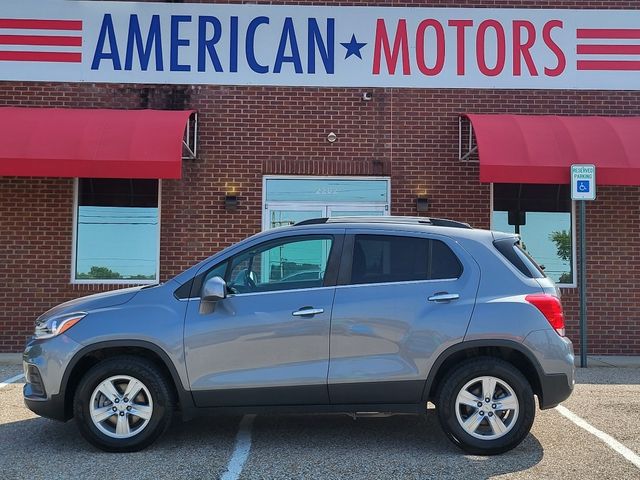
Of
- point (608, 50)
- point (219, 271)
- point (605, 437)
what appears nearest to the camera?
point (219, 271)

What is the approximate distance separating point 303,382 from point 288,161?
18.8 feet

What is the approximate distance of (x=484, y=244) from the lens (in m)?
4.96

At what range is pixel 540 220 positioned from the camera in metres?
10.0

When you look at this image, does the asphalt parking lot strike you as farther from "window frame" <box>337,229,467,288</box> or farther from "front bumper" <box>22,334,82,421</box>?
"window frame" <box>337,229,467,288</box>

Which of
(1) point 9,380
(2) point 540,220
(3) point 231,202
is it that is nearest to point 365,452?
(1) point 9,380

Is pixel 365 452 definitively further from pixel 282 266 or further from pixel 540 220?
pixel 540 220

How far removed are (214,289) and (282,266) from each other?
68 centimetres

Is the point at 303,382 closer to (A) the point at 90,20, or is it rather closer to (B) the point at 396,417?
(B) the point at 396,417

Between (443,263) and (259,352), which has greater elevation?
(443,263)

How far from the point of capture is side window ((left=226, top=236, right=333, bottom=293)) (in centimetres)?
488

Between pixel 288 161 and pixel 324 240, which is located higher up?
pixel 288 161

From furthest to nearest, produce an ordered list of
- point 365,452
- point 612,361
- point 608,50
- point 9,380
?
point 608,50, point 612,361, point 9,380, point 365,452

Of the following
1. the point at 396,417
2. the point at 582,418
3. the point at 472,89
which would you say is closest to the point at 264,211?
the point at 472,89

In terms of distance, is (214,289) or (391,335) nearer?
(214,289)
